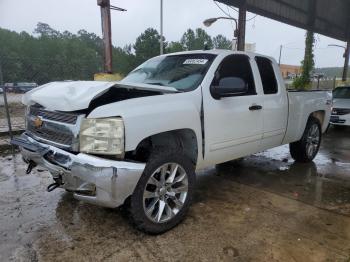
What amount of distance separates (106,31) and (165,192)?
6.12m

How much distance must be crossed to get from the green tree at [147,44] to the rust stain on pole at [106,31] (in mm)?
43278

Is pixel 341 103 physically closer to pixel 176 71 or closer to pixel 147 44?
pixel 176 71

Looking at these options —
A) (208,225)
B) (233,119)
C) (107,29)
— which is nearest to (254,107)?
(233,119)

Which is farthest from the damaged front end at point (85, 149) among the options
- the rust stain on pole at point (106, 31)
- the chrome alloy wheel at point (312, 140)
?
the rust stain on pole at point (106, 31)

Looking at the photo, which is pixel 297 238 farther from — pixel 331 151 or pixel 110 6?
pixel 110 6

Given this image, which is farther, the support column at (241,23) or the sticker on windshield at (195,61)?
the support column at (241,23)

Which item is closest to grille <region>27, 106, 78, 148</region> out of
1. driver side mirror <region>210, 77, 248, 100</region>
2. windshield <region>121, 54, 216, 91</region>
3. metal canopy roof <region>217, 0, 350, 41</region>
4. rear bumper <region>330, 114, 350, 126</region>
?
windshield <region>121, 54, 216, 91</region>

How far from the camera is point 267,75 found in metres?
4.89

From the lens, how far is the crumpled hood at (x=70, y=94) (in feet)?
9.80

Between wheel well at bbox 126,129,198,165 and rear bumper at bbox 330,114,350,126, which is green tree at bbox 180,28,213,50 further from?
wheel well at bbox 126,129,198,165

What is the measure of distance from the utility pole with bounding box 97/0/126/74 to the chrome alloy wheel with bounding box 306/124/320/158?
5.07 metres

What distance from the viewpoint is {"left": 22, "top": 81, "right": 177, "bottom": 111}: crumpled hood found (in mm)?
2988

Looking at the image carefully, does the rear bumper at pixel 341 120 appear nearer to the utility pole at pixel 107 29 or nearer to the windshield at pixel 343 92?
the windshield at pixel 343 92

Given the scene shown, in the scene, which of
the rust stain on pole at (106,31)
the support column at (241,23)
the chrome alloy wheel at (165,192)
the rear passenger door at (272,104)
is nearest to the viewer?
the chrome alloy wheel at (165,192)
